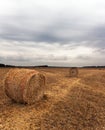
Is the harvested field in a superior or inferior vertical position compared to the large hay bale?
inferior

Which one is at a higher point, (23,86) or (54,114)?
(23,86)

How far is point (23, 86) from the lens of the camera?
14.1m

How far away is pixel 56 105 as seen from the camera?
45.9 feet

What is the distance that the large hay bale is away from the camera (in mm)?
13984

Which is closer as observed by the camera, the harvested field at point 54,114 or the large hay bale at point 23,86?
the harvested field at point 54,114

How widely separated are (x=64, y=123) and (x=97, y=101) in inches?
207

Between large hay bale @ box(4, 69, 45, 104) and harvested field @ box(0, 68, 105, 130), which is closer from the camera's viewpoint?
harvested field @ box(0, 68, 105, 130)

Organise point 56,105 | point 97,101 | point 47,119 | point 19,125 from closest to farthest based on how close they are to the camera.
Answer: point 19,125, point 47,119, point 56,105, point 97,101

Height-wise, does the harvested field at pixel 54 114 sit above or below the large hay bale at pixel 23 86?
below

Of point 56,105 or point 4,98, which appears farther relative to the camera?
point 4,98

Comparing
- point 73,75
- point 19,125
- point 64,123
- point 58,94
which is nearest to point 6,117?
point 19,125

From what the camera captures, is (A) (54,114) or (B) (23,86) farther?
(B) (23,86)

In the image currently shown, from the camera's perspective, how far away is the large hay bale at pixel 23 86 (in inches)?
551

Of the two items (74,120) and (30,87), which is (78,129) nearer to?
(74,120)
